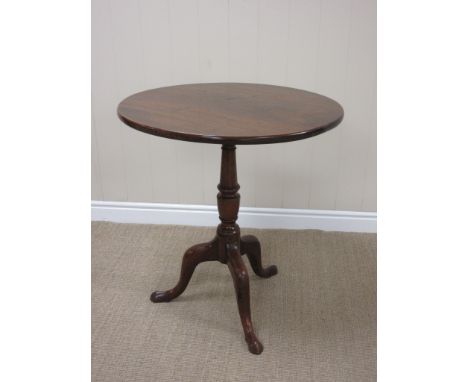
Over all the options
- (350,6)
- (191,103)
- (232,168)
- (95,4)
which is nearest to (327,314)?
(232,168)

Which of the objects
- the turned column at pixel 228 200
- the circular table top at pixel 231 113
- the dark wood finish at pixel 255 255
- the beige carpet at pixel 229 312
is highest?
the circular table top at pixel 231 113

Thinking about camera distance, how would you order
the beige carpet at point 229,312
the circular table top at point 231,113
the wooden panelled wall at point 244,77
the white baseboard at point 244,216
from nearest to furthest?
the circular table top at point 231,113
the beige carpet at point 229,312
the wooden panelled wall at point 244,77
the white baseboard at point 244,216

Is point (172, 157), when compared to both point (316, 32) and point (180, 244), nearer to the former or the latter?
point (180, 244)

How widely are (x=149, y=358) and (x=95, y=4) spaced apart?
1.74 m

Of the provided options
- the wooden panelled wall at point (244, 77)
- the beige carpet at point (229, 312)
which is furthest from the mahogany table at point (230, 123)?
the wooden panelled wall at point (244, 77)

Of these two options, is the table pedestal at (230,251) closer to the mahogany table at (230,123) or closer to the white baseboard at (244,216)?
the mahogany table at (230,123)

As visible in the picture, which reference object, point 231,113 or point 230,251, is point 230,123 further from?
point 230,251

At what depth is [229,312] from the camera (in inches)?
80.9

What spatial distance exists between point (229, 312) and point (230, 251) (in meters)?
0.30

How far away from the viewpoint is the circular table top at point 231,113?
1400mm

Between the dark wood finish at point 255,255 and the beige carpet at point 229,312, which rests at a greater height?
the dark wood finish at point 255,255

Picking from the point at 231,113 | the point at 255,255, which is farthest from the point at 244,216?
the point at 231,113

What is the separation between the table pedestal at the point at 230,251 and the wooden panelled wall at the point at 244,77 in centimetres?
61

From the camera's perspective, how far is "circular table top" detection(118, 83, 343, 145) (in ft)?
4.59
